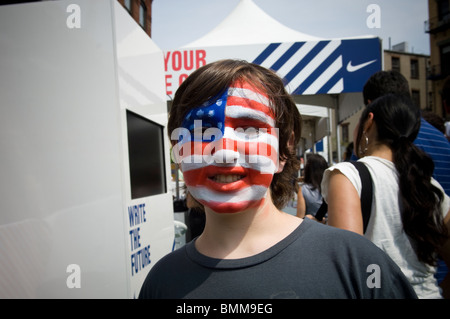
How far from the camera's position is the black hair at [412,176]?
52.6 inches

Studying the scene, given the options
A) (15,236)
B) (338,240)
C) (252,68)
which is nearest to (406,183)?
(338,240)

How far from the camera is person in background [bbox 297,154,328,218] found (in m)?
3.71

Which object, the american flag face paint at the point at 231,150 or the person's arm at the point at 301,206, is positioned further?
the person's arm at the point at 301,206

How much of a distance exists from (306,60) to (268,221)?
3426 mm

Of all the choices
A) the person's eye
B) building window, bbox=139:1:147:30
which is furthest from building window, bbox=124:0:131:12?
the person's eye

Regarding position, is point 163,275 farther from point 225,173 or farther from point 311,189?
point 311,189

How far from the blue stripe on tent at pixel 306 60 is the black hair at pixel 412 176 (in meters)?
2.63

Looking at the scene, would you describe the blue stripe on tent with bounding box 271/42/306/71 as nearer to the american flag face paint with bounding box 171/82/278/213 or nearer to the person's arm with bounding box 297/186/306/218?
the person's arm with bounding box 297/186/306/218

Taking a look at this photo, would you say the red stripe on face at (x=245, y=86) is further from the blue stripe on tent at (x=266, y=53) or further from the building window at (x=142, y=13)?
the blue stripe on tent at (x=266, y=53)

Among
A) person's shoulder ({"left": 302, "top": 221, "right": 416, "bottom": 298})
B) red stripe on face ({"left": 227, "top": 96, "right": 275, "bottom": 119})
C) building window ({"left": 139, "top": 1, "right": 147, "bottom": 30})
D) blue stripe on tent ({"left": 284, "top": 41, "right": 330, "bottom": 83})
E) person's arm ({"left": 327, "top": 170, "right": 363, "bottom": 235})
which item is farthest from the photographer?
blue stripe on tent ({"left": 284, "top": 41, "right": 330, "bottom": 83})

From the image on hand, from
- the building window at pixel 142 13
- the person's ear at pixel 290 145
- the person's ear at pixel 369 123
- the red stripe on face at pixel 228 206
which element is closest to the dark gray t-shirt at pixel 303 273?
the red stripe on face at pixel 228 206

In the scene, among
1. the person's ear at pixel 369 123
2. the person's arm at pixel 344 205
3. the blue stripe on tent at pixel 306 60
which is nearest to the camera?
the person's arm at pixel 344 205

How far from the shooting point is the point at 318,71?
4.00 metres
